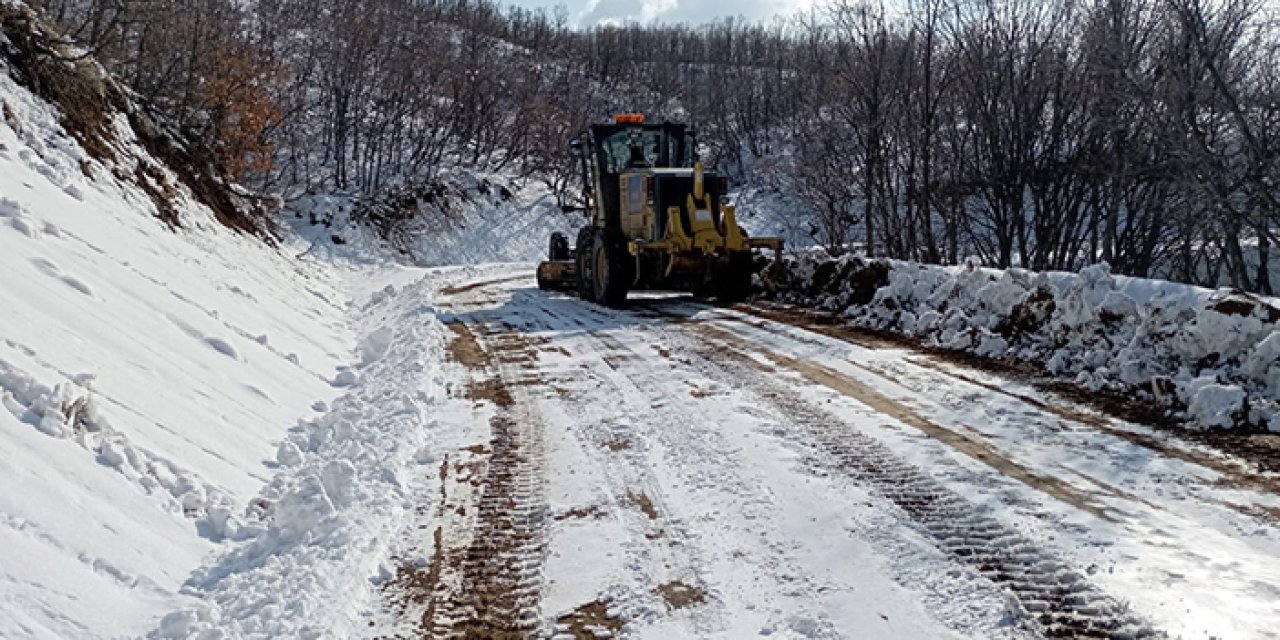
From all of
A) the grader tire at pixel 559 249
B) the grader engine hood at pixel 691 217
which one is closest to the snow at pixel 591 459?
the grader engine hood at pixel 691 217

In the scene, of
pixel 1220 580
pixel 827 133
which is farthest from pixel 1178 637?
pixel 827 133

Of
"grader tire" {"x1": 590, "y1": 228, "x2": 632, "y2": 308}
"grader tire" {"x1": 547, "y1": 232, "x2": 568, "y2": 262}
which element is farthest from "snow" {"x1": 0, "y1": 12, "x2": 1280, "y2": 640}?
"grader tire" {"x1": 547, "y1": 232, "x2": 568, "y2": 262}

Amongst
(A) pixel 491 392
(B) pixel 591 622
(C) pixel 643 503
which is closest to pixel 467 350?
(A) pixel 491 392

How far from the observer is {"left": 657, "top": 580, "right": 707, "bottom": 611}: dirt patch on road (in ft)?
11.6

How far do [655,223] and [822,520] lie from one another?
9.86m

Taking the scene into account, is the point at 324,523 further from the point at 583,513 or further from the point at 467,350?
the point at 467,350

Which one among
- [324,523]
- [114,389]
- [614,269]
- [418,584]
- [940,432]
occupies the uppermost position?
[614,269]

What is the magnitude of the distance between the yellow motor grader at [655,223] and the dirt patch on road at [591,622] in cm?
1001

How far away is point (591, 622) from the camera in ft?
11.2

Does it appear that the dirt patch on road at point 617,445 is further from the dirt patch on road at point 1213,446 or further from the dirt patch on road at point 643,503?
the dirt patch on road at point 1213,446

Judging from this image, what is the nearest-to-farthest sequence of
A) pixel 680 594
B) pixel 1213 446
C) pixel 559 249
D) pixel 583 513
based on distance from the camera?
pixel 680 594
pixel 583 513
pixel 1213 446
pixel 559 249

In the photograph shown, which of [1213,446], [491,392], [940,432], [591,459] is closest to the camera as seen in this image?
[1213,446]

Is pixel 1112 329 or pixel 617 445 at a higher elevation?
pixel 1112 329

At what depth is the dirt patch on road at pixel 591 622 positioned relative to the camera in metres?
3.33
